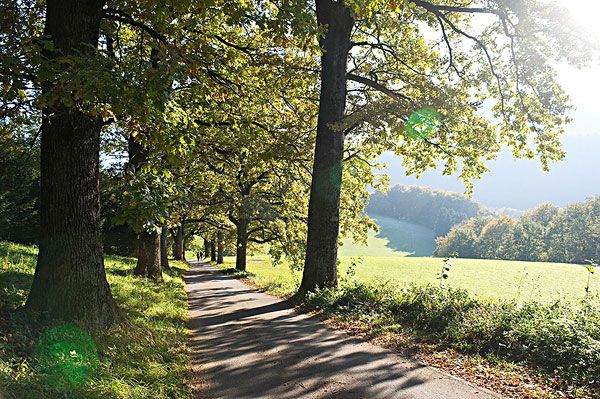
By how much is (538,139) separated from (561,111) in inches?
40.5

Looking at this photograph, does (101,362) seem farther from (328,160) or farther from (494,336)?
(328,160)

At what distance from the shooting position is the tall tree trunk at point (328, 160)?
12188mm

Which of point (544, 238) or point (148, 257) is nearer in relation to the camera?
point (148, 257)

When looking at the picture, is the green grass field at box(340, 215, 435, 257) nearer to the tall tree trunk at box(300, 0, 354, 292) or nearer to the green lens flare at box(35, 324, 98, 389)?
the tall tree trunk at box(300, 0, 354, 292)

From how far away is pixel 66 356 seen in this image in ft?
16.1

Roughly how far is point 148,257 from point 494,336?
1343 centimetres

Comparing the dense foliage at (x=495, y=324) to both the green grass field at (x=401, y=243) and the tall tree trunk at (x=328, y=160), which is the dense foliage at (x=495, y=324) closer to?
the tall tree trunk at (x=328, y=160)

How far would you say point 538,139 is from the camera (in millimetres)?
12562

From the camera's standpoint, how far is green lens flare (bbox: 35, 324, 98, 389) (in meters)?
4.41

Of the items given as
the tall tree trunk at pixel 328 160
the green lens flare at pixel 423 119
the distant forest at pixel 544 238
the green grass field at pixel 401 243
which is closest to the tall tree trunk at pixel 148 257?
the tall tree trunk at pixel 328 160

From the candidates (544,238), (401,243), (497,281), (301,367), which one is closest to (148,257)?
(301,367)

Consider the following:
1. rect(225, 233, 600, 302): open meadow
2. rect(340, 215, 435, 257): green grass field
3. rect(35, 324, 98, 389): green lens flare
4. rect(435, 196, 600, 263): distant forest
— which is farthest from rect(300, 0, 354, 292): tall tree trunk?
rect(340, 215, 435, 257): green grass field

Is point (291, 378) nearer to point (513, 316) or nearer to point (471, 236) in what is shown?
point (513, 316)

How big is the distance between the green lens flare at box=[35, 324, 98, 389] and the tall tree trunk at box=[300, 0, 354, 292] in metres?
7.36
